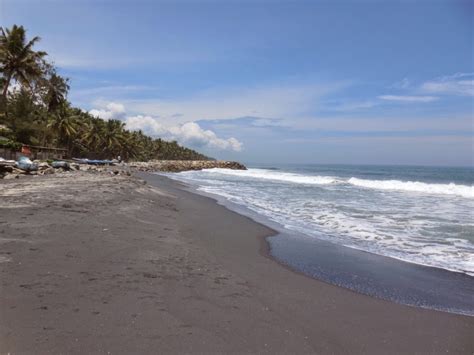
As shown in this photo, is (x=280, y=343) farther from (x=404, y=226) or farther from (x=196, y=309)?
(x=404, y=226)

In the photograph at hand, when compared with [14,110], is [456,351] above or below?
below

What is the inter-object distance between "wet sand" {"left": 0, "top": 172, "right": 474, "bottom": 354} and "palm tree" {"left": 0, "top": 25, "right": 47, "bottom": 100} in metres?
31.5

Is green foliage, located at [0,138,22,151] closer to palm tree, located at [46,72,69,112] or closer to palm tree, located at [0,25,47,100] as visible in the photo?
palm tree, located at [0,25,47,100]

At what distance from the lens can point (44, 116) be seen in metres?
49.4

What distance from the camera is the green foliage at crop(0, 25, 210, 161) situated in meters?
32.1

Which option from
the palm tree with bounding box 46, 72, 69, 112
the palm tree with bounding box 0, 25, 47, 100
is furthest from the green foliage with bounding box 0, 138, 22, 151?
the palm tree with bounding box 46, 72, 69, 112

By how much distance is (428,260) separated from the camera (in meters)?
7.07

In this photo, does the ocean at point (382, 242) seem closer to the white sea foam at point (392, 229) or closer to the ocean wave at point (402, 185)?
the white sea foam at point (392, 229)

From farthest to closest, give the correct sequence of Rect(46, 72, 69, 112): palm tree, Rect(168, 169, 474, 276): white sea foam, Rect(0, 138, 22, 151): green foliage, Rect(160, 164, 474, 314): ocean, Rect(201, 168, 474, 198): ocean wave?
Rect(46, 72, 69, 112): palm tree < Rect(201, 168, 474, 198): ocean wave < Rect(0, 138, 22, 151): green foliage < Rect(168, 169, 474, 276): white sea foam < Rect(160, 164, 474, 314): ocean

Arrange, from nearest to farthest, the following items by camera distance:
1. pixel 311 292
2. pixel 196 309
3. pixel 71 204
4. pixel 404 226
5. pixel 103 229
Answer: pixel 196 309
pixel 311 292
pixel 103 229
pixel 71 204
pixel 404 226

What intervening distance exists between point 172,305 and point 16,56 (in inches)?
1428

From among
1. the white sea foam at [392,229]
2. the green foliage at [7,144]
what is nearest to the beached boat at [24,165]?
the green foliage at [7,144]

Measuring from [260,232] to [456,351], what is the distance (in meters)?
6.04

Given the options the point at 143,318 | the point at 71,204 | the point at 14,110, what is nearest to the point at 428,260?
the point at 143,318
